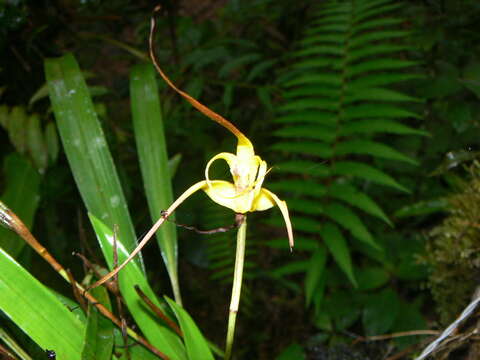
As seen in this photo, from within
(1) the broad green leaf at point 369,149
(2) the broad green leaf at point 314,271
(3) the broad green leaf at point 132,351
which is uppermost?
(3) the broad green leaf at point 132,351

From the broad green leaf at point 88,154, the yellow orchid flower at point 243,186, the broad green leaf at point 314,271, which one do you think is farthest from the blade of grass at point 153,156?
the broad green leaf at point 314,271

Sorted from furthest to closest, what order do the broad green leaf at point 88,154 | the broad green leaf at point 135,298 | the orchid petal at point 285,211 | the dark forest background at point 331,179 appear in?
the dark forest background at point 331,179 < the broad green leaf at point 88,154 < the broad green leaf at point 135,298 < the orchid petal at point 285,211

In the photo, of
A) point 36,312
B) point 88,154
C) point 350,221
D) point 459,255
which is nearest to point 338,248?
point 350,221

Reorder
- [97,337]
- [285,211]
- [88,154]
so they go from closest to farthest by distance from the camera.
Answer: [285,211], [97,337], [88,154]

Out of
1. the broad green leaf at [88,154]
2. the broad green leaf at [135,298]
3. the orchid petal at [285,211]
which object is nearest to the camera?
the orchid petal at [285,211]

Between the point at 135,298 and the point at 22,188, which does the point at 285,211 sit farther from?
the point at 22,188

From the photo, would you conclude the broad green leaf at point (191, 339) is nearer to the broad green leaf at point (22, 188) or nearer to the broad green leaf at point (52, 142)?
the broad green leaf at point (22, 188)

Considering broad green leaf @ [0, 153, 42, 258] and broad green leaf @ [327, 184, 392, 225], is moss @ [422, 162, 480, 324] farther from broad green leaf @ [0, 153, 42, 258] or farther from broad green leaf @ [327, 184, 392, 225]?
broad green leaf @ [0, 153, 42, 258]
